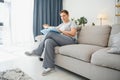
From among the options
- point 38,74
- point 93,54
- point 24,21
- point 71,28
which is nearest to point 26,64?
point 38,74

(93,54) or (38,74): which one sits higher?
(93,54)

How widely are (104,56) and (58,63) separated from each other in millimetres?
901

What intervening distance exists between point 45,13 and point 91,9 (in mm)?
1274

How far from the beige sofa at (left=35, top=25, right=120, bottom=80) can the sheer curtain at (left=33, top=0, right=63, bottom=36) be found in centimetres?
195

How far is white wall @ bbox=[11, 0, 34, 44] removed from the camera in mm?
4234

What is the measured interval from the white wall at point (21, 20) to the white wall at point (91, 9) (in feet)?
3.86

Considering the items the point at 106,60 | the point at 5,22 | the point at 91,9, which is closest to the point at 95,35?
the point at 106,60

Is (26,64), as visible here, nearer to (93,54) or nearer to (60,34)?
(60,34)

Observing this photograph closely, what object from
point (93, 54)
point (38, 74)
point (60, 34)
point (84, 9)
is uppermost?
point (84, 9)

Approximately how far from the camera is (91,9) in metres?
4.36

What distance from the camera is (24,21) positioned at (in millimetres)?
4375

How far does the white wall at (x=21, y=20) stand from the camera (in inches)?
167

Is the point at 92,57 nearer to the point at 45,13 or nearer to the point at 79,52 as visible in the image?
the point at 79,52

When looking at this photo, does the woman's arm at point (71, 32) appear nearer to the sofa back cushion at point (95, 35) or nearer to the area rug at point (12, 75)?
the sofa back cushion at point (95, 35)
